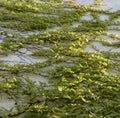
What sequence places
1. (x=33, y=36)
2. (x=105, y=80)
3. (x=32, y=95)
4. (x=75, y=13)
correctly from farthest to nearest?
(x=75, y=13) < (x=33, y=36) < (x=105, y=80) < (x=32, y=95)

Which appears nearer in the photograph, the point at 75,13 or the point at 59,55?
the point at 59,55

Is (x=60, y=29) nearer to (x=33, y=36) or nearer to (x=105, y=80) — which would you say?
(x=33, y=36)

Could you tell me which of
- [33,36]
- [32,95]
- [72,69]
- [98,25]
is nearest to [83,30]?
[98,25]

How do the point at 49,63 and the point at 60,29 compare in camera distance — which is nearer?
the point at 49,63

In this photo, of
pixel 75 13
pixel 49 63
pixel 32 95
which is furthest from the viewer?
pixel 75 13

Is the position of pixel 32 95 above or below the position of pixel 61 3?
below

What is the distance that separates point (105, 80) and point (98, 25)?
107 cm

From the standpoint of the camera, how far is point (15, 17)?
13.5 ft

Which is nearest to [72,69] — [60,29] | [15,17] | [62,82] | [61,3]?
[62,82]

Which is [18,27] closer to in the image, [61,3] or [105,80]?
[61,3]

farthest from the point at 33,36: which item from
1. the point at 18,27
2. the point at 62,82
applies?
the point at 62,82

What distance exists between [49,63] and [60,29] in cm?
67

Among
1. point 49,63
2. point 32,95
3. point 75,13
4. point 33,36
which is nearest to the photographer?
point 32,95

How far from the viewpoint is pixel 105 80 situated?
10.3 feet
